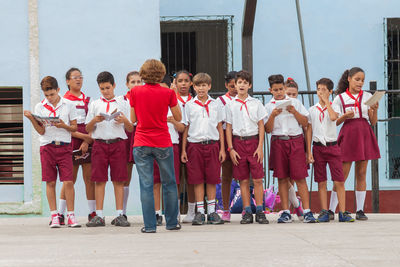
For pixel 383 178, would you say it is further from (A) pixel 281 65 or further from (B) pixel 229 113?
(B) pixel 229 113

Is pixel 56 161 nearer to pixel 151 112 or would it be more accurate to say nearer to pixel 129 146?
pixel 129 146

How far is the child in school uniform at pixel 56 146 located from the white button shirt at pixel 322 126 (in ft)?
7.59

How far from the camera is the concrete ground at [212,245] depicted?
4211mm

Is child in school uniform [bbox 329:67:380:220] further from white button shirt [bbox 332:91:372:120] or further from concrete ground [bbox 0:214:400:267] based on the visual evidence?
concrete ground [bbox 0:214:400:267]

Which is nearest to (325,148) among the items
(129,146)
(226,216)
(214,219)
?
(226,216)

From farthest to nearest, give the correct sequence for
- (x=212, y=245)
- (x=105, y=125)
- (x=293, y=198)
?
(x=293, y=198)
(x=105, y=125)
(x=212, y=245)

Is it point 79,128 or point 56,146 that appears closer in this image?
point 56,146

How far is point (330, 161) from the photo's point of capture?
6926mm

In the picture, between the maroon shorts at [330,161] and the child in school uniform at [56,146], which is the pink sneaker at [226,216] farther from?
the child in school uniform at [56,146]

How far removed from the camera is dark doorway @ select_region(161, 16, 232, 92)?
34.6 ft

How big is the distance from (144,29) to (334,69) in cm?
320

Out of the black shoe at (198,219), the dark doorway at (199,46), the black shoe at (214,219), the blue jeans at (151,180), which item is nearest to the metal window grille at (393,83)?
the dark doorway at (199,46)

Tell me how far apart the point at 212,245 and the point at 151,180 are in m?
1.17

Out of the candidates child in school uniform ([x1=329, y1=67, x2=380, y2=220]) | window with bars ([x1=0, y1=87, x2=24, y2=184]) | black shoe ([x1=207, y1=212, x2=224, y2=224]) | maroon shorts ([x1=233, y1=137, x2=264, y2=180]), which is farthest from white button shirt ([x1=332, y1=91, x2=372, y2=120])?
window with bars ([x1=0, y1=87, x2=24, y2=184])
